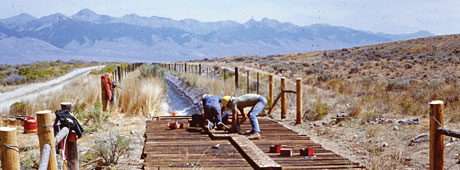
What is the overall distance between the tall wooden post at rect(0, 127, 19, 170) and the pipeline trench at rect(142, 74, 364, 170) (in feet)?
12.8

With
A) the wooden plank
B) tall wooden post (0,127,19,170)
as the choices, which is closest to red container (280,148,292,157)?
the wooden plank

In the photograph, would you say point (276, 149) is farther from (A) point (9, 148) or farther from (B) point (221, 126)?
(A) point (9, 148)

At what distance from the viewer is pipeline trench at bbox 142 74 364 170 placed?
9273 millimetres

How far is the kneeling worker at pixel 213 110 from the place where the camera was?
12.6m

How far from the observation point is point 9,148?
17.1ft

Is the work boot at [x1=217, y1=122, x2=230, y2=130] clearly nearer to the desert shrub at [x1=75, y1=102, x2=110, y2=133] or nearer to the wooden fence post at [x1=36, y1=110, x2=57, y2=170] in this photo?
the desert shrub at [x1=75, y1=102, x2=110, y2=133]

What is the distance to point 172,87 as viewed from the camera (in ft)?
105

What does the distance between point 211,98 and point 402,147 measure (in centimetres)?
362

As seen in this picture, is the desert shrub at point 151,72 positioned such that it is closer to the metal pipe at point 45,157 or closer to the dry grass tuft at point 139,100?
the dry grass tuft at point 139,100

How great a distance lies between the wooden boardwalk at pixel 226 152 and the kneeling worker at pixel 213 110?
0.47 meters

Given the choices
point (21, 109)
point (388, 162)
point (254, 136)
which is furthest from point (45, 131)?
point (21, 109)

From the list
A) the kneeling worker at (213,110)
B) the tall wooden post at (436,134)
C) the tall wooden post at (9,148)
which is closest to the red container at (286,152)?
the kneeling worker at (213,110)

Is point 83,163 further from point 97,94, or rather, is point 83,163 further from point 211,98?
point 97,94

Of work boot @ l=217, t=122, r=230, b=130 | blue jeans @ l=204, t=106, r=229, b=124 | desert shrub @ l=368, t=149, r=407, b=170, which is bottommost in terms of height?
desert shrub @ l=368, t=149, r=407, b=170
